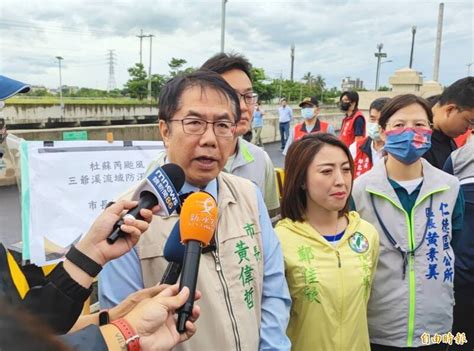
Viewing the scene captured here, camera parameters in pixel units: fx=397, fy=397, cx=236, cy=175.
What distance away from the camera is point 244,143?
2.89 meters

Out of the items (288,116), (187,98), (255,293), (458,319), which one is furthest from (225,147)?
(288,116)

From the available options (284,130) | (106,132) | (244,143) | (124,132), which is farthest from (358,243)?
(284,130)

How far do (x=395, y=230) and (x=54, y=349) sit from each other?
2029mm

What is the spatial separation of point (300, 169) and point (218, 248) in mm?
864

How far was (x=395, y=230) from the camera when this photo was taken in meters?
2.27

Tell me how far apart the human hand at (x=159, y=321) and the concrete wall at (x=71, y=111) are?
47.6 feet

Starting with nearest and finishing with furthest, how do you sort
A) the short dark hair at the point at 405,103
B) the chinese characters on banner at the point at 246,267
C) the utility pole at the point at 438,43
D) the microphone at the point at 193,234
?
the microphone at the point at 193,234 < the chinese characters on banner at the point at 246,267 < the short dark hair at the point at 405,103 < the utility pole at the point at 438,43

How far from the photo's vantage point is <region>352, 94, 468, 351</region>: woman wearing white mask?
2.21m

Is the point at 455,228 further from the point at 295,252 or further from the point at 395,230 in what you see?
the point at 295,252

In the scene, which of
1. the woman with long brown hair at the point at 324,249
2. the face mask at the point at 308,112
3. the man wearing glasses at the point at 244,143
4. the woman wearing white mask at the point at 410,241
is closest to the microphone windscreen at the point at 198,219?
the woman with long brown hair at the point at 324,249

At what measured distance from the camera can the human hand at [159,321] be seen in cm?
115

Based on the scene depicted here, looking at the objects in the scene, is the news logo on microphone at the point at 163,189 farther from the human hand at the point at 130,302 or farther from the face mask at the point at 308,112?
the face mask at the point at 308,112

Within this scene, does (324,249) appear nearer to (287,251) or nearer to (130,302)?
(287,251)

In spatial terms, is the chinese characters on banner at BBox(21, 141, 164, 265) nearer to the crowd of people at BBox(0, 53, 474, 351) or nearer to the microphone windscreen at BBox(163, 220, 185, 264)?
the crowd of people at BBox(0, 53, 474, 351)
